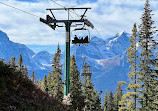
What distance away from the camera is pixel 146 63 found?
28203mm

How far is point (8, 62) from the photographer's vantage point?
37.6 feet

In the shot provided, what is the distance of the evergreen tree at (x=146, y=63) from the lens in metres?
27.7

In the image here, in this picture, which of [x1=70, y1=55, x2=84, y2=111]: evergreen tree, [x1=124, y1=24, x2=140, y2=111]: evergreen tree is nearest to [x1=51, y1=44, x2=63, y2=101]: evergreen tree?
[x1=70, y1=55, x2=84, y2=111]: evergreen tree

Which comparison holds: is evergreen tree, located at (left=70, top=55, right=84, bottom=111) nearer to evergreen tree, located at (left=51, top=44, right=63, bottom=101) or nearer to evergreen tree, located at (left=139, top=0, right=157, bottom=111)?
evergreen tree, located at (left=51, top=44, right=63, bottom=101)

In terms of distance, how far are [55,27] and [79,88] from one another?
28.9 m

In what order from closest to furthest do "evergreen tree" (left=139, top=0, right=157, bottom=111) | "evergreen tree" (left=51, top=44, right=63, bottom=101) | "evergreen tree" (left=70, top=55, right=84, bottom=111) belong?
1. "evergreen tree" (left=139, top=0, right=157, bottom=111)
2. "evergreen tree" (left=70, top=55, right=84, bottom=111)
3. "evergreen tree" (left=51, top=44, right=63, bottom=101)

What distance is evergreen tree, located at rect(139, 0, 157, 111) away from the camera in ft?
90.9

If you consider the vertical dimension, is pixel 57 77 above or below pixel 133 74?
below

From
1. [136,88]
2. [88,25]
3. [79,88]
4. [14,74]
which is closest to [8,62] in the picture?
[14,74]

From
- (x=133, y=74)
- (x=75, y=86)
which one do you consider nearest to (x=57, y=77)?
(x=75, y=86)

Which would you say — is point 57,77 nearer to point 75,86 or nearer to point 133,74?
point 75,86

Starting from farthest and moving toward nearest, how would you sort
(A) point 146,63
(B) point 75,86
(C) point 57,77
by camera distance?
1. (C) point 57,77
2. (B) point 75,86
3. (A) point 146,63

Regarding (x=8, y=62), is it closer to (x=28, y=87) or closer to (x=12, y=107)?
(x=28, y=87)

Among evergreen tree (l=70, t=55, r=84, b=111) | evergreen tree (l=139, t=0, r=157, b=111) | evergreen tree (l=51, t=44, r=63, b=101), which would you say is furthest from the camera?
evergreen tree (l=51, t=44, r=63, b=101)
